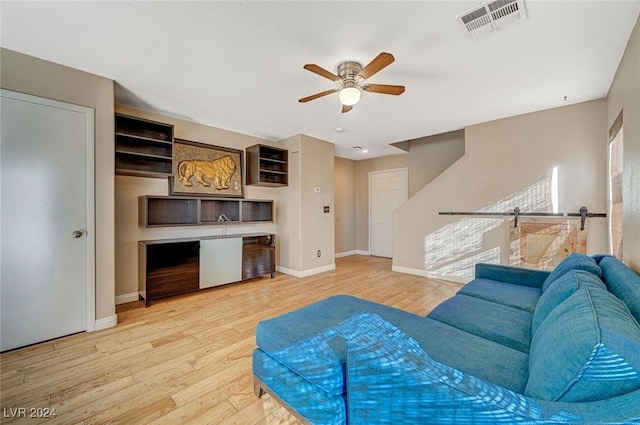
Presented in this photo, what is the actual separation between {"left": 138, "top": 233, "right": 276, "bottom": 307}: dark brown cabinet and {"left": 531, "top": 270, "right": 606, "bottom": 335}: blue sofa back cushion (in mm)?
3440

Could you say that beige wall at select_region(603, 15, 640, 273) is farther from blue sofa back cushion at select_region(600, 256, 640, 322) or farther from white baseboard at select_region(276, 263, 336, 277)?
white baseboard at select_region(276, 263, 336, 277)

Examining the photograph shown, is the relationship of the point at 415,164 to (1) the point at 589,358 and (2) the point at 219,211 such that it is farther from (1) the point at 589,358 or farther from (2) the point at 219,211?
(1) the point at 589,358

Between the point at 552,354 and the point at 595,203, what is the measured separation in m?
3.42

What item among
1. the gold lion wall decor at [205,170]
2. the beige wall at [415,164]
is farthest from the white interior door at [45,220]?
the beige wall at [415,164]

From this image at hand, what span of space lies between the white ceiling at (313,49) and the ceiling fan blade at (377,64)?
0.18m

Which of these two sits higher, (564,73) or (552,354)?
(564,73)

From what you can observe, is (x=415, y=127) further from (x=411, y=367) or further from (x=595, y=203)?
(x=411, y=367)

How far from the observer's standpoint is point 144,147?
3363 mm

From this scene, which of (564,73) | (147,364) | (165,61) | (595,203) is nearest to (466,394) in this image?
(147,364)

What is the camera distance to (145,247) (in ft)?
9.90

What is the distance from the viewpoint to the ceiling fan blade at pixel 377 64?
1828 mm

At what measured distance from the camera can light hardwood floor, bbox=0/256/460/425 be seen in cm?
151

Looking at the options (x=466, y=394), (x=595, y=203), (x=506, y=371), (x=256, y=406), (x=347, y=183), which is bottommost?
(x=256, y=406)

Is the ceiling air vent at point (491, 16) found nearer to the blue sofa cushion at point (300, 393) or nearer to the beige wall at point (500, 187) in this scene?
the beige wall at point (500, 187)
